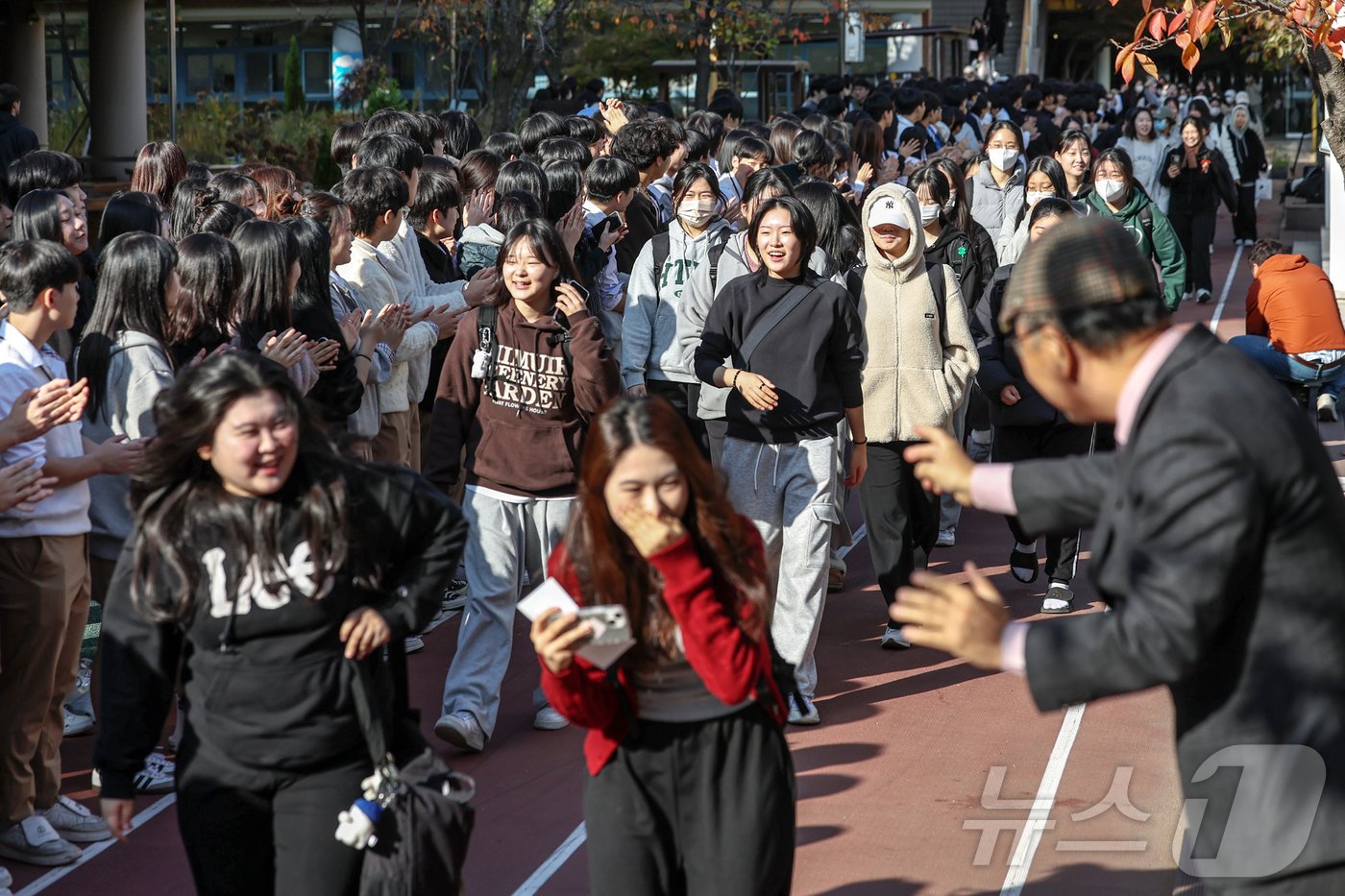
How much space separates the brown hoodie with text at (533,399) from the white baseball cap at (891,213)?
1611 mm

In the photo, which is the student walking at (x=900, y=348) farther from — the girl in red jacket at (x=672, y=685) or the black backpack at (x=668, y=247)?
the girl in red jacket at (x=672, y=685)

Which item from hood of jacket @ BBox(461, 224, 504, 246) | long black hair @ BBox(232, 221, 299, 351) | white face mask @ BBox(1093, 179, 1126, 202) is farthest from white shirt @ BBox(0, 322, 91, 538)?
white face mask @ BBox(1093, 179, 1126, 202)

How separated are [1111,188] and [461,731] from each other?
6124 mm

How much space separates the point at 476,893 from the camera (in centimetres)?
508

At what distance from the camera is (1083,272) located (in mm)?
2756

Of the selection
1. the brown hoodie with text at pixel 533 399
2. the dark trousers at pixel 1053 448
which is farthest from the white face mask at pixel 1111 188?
the brown hoodie with text at pixel 533 399

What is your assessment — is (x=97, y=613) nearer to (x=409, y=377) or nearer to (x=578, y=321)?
(x=409, y=377)

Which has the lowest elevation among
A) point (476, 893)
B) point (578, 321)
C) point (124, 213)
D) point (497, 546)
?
point (476, 893)

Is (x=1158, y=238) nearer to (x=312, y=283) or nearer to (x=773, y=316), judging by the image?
(x=773, y=316)

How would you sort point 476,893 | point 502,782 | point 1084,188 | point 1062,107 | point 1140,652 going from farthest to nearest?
1. point 1062,107
2. point 1084,188
3. point 502,782
4. point 476,893
5. point 1140,652

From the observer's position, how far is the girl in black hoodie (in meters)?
3.56

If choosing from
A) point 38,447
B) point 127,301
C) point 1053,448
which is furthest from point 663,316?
point 38,447

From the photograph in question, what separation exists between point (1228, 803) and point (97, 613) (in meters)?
5.98

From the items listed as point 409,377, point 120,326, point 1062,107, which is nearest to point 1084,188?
point 409,377
